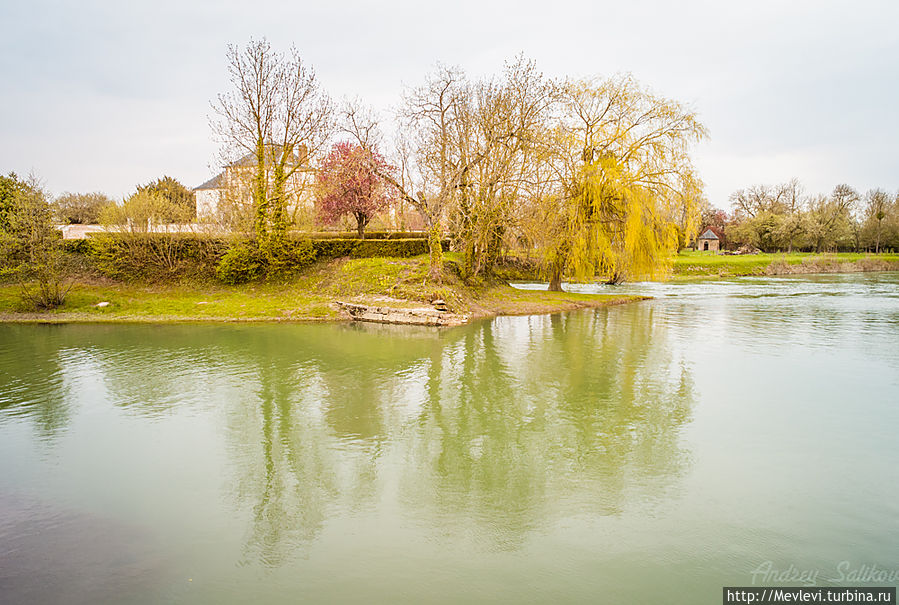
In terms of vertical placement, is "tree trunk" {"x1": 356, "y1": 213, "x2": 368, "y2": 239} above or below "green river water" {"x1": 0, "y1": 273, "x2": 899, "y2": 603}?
above

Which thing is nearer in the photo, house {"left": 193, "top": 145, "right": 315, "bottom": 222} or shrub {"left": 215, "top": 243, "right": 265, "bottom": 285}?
shrub {"left": 215, "top": 243, "right": 265, "bottom": 285}

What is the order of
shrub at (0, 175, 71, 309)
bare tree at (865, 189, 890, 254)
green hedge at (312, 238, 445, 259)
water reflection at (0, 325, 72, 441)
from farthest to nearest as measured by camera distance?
1. bare tree at (865, 189, 890, 254)
2. green hedge at (312, 238, 445, 259)
3. shrub at (0, 175, 71, 309)
4. water reflection at (0, 325, 72, 441)

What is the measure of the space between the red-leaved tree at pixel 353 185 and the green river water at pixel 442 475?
10.9 m

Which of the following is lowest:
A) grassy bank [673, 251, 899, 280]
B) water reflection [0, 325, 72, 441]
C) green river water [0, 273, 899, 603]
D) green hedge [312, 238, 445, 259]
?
green river water [0, 273, 899, 603]

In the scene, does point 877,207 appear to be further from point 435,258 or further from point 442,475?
point 442,475

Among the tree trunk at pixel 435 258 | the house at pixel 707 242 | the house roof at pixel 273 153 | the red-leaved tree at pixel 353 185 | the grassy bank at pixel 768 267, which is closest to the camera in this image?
the tree trunk at pixel 435 258

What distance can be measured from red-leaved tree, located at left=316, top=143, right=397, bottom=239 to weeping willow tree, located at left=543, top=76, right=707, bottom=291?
26.9 feet

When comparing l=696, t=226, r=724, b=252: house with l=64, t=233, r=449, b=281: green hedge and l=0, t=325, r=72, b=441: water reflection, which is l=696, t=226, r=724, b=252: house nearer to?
l=64, t=233, r=449, b=281: green hedge

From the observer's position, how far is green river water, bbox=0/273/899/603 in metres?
4.61

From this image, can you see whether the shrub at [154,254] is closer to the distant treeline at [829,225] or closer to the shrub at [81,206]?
the shrub at [81,206]

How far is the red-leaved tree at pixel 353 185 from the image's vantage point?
21.9 m

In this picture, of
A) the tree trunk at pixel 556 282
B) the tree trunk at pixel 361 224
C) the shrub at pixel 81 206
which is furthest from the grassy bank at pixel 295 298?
the shrub at pixel 81 206

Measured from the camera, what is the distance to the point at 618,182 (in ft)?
77.0

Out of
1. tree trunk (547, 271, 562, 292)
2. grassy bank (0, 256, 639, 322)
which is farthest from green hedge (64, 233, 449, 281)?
tree trunk (547, 271, 562, 292)
